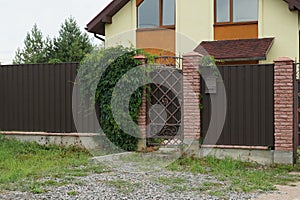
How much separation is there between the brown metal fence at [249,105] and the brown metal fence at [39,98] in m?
3.19

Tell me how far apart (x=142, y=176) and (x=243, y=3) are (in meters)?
9.85

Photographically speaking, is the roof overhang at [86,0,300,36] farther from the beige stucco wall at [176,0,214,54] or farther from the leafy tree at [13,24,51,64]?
the leafy tree at [13,24,51,64]

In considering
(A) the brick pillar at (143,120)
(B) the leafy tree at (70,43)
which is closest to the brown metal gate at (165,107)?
(A) the brick pillar at (143,120)

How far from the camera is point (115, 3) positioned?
17.2 m

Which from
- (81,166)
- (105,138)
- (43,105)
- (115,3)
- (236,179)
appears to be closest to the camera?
(236,179)

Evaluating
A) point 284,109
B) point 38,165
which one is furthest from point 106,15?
point 38,165

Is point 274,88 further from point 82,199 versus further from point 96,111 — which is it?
point 82,199

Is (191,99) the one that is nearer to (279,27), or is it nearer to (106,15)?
(279,27)

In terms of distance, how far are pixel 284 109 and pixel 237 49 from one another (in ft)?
19.4

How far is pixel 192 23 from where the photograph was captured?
16719 millimetres

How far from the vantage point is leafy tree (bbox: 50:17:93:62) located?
3303 cm

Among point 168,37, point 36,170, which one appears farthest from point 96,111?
point 168,37

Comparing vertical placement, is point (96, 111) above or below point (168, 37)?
below

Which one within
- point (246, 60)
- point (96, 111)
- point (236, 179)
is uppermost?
point (246, 60)
